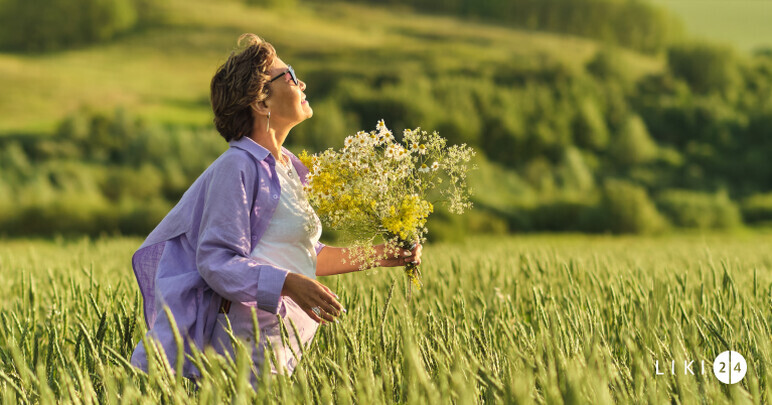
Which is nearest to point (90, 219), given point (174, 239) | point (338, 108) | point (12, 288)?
point (338, 108)

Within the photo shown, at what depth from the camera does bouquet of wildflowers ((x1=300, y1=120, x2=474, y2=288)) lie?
7.49 ft

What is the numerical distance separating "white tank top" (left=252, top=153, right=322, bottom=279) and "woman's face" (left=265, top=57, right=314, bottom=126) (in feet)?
0.57

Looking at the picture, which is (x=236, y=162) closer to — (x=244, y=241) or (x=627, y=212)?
(x=244, y=241)

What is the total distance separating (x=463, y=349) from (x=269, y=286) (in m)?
0.87

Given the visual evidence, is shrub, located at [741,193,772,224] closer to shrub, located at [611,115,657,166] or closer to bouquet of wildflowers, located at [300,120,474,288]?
shrub, located at [611,115,657,166]

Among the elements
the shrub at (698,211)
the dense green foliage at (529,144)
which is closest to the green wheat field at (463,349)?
the dense green foliage at (529,144)

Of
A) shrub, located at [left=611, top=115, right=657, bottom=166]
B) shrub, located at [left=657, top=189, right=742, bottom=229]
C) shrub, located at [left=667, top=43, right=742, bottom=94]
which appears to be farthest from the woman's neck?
shrub, located at [left=667, top=43, right=742, bottom=94]

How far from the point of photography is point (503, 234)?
20422 mm

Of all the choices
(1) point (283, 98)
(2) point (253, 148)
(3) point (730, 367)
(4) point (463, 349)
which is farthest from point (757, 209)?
(2) point (253, 148)

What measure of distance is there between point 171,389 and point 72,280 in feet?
6.75

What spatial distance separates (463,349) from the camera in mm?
2584

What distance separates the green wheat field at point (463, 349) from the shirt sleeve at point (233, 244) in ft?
0.78

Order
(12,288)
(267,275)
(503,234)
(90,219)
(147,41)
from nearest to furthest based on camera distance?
(267,275) < (12,288) < (90,219) < (503,234) < (147,41)

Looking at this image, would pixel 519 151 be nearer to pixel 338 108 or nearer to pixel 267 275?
pixel 338 108
